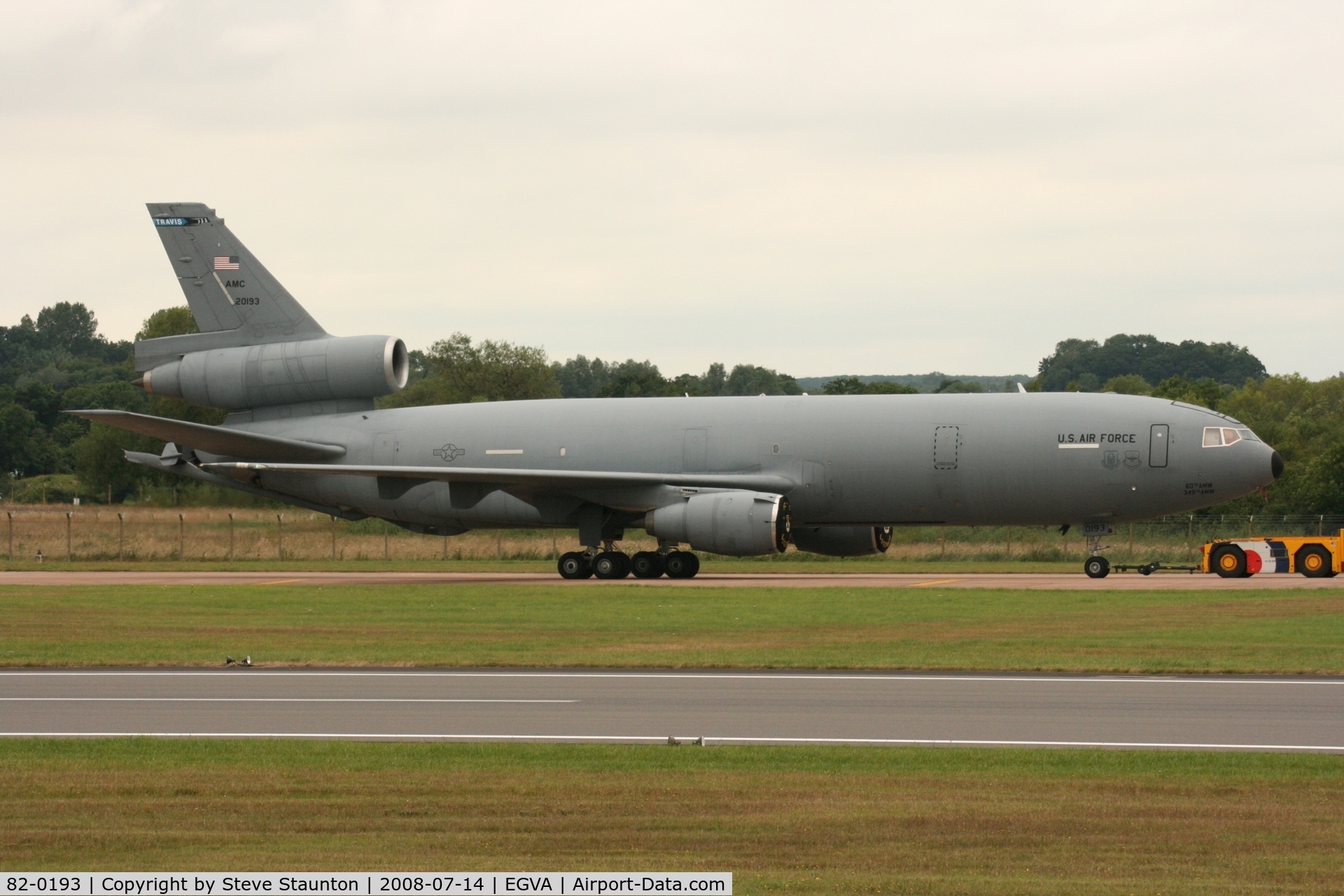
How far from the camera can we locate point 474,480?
34062mm

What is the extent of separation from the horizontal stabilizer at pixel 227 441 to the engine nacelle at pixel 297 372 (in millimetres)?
1157

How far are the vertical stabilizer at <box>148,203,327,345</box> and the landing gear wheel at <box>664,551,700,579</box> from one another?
11109 millimetres

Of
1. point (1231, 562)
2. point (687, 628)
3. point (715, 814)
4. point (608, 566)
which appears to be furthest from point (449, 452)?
point (715, 814)

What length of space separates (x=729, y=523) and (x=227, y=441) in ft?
41.4

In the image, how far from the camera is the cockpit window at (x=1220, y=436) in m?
31.8

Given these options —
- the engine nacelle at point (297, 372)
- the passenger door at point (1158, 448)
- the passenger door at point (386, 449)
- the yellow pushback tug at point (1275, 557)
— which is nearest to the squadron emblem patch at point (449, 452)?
the passenger door at point (386, 449)

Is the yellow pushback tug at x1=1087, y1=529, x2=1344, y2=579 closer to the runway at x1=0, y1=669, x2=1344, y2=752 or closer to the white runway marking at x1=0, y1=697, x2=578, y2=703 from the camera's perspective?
the runway at x1=0, y1=669, x2=1344, y2=752

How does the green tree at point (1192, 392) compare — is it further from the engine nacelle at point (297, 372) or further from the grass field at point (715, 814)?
the grass field at point (715, 814)

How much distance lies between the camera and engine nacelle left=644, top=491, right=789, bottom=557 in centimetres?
3192

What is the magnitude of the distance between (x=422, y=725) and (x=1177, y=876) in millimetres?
6615

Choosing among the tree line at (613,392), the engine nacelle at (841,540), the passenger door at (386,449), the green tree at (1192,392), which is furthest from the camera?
the green tree at (1192,392)

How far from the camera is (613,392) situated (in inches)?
3322

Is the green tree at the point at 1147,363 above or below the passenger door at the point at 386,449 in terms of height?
A: above

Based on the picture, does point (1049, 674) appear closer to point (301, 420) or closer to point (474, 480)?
point (474, 480)
